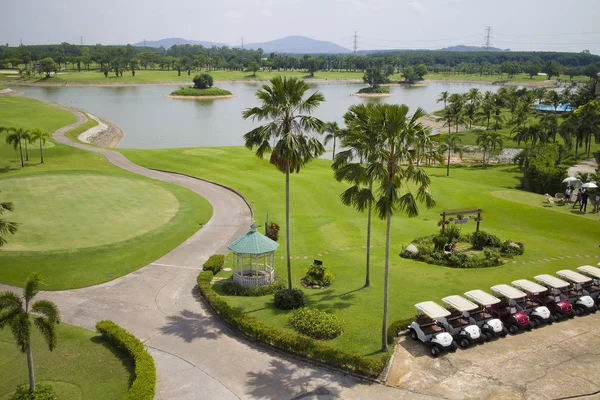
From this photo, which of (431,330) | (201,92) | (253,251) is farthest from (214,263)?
(201,92)

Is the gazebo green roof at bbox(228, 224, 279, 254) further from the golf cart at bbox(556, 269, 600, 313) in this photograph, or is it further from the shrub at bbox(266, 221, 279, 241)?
the golf cart at bbox(556, 269, 600, 313)

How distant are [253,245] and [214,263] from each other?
3.78 meters

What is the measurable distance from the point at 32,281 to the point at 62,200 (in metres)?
25.4

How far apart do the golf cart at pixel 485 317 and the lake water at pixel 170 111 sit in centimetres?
6928

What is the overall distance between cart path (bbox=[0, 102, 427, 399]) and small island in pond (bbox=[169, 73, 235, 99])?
135m

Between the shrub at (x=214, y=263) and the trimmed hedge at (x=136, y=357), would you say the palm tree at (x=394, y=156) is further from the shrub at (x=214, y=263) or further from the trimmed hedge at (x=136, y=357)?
the shrub at (x=214, y=263)

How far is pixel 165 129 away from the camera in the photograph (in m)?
99.6

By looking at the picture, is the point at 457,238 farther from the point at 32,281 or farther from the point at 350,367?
the point at 32,281

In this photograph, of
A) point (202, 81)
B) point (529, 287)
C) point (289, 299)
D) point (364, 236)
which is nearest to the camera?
point (529, 287)

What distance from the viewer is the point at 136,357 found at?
1781cm

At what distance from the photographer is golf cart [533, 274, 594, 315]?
22.0 metres

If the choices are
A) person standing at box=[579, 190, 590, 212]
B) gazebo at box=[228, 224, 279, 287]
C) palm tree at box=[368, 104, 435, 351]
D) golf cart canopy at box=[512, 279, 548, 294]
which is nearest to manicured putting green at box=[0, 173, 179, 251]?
gazebo at box=[228, 224, 279, 287]

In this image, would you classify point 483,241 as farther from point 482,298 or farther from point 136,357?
point 136,357

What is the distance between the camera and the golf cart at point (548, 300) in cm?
2145
